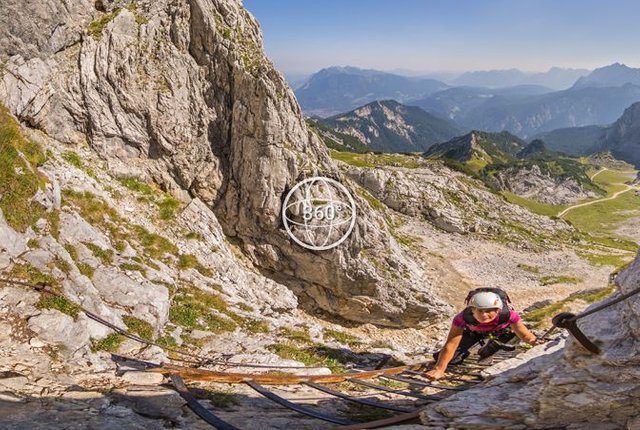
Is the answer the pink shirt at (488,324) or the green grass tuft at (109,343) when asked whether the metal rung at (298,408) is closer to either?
the pink shirt at (488,324)

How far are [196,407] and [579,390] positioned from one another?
855cm

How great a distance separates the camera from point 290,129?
36781mm

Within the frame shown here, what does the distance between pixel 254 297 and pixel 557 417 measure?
932 inches

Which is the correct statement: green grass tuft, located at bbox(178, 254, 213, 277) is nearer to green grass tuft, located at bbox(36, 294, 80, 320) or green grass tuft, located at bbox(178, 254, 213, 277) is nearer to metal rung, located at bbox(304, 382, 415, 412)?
green grass tuft, located at bbox(36, 294, 80, 320)

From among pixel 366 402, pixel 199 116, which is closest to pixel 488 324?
pixel 366 402

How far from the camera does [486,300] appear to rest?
11.5 meters

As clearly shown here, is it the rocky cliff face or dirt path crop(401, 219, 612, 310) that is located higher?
the rocky cliff face

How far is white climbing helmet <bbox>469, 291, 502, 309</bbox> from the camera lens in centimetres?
1147

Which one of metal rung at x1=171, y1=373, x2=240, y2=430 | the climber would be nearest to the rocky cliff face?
metal rung at x1=171, y1=373, x2=240, y2=430

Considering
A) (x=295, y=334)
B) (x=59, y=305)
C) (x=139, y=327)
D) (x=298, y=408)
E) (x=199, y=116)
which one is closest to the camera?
(x=298, y=408)

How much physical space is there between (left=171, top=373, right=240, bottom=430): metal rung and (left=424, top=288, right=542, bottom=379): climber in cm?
612

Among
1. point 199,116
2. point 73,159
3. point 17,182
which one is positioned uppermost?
point 199,116

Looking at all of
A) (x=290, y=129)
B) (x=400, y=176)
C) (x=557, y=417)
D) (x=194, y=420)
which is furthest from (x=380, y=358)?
(x=400, y=176)

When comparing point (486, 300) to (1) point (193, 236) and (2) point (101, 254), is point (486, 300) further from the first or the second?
(1) point (193, 236)
